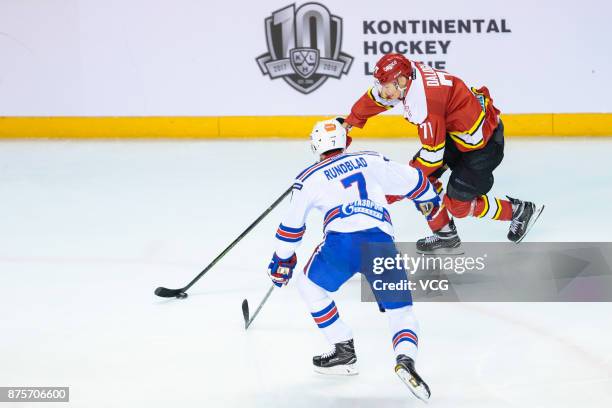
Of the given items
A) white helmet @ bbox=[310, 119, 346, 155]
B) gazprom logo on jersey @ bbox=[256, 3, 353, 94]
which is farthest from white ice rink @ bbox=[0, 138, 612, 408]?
gazprom logo on jersey @ bbox=[256, 3, 353, 94]

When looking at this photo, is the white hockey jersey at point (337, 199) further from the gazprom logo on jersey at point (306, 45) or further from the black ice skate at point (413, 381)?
the gazprom logo on jersey at point (306, 45)

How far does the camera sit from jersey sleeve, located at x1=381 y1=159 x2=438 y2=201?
3.69m

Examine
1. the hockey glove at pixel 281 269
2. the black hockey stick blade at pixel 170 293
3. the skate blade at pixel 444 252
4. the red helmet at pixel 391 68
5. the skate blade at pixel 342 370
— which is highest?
the red helmet at pixel 391 68

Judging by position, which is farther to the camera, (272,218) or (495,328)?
(272,218)

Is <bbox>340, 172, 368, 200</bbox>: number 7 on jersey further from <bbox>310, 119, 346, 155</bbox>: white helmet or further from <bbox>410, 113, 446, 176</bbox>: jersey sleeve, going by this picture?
<bbox>410, 113, 446, 176</bbox>: jersey sleeve

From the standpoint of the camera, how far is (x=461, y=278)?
15.7ft

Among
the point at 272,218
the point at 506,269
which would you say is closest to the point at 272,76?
the point at 272,218

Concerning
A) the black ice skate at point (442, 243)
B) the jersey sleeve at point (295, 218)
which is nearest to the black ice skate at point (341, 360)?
the jersey sleeve at point (295, 218)

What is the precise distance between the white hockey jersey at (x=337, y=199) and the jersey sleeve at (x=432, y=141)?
3.55 feet

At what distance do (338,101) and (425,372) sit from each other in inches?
190

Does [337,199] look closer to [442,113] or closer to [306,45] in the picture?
[442,113]

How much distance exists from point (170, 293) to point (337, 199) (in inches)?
53.0

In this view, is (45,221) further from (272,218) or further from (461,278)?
(461,278)

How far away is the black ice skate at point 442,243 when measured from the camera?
507cm
